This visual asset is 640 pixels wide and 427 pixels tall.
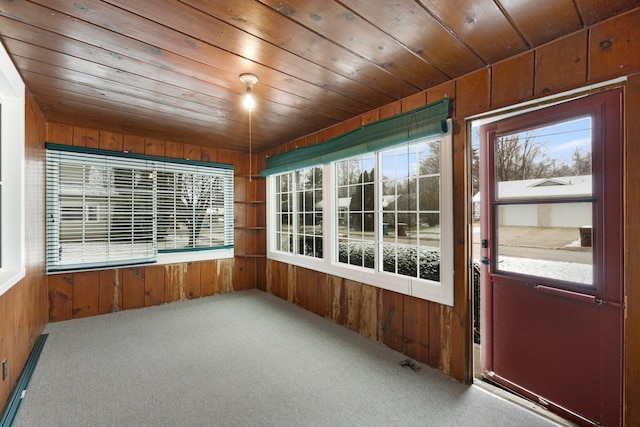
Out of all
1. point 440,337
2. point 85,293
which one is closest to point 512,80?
point 440,337

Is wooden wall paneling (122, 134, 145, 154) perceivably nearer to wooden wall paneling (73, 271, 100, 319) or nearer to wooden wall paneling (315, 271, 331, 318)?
wooden wall paneling (73, 271, 100, 319)

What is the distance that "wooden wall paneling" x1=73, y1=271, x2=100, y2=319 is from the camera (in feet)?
11.5

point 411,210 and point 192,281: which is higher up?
point 411,210

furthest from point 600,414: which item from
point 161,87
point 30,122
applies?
point 30,122

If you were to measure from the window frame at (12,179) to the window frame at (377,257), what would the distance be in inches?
105

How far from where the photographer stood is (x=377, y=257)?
2891 millimetres

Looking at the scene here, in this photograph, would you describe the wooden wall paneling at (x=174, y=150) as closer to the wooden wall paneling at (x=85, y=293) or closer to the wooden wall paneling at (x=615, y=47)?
the wooden wall paneling at (x=85, y=293)

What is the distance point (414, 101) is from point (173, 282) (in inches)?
153

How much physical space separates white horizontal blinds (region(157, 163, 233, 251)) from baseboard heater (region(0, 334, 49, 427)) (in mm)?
1710

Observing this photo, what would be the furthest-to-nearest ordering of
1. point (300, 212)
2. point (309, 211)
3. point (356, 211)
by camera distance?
point (300, 212)
point (309, 211)
point (356, 211)

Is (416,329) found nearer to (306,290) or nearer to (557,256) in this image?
(557,256)

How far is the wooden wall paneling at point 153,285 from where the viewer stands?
395 centimetres

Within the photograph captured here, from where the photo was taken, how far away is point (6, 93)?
2.05m

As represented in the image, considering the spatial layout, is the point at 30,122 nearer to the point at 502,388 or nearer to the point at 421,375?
the point at 421,375
